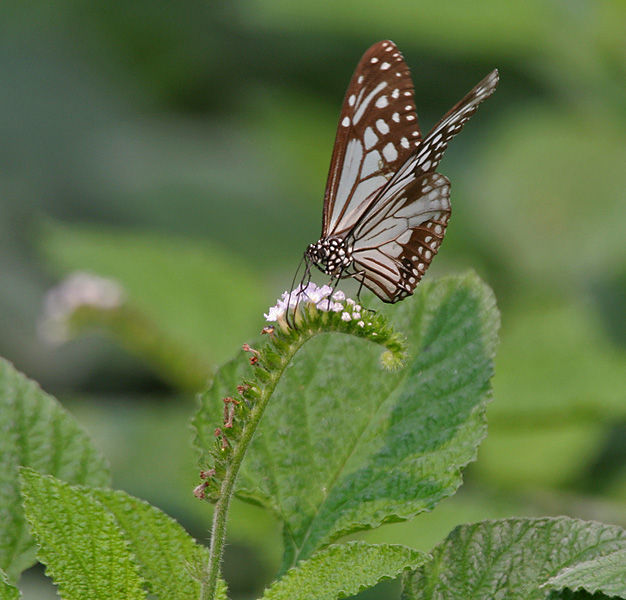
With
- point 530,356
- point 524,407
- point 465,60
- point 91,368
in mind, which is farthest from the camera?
point 465,60

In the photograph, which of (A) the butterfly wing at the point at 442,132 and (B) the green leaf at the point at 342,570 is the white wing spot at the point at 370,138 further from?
(B) the green leaf at the point at 342,570

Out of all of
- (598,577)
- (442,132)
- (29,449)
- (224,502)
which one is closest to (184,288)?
(442,132)

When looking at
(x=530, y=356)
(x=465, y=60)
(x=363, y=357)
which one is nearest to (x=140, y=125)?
(x=465, y=60)

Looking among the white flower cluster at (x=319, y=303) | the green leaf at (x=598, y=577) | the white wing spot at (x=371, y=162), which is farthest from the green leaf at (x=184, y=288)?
the green leaf at (x=598, y=577)

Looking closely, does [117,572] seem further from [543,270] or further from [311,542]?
[543,270]

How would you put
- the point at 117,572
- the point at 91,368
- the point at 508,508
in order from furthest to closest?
the point at 91,368, the point at 508,508, the point at 117,572

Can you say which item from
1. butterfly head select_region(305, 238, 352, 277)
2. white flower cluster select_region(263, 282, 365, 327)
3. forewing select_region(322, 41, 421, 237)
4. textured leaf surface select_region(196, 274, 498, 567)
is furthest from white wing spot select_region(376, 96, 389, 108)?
white flower cluster select_region(263, 282, 365, 327)
